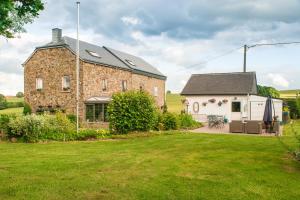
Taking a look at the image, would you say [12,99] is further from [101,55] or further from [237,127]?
[237,127]

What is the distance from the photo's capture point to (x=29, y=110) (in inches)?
1293

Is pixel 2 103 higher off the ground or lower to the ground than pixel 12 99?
lower

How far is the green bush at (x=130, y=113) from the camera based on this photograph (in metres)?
20.2

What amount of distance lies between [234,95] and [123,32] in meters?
17.8

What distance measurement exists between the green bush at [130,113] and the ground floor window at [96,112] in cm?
973

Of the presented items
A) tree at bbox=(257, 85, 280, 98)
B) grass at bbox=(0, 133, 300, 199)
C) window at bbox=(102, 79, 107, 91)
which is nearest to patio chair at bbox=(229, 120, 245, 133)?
grass at bbox=(0, 133, 300, 199)

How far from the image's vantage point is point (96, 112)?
100ft

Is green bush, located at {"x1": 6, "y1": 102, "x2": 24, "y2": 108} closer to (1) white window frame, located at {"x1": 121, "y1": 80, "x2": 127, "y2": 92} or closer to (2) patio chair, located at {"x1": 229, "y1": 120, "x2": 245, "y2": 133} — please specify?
(1) white window frame, located at {"x1": 121, "y1": 80, "x2": 127, "y2": 92}

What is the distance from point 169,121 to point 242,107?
13.0m

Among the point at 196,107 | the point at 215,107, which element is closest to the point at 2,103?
the point at 196,107

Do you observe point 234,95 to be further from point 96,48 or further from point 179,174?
point 179,174

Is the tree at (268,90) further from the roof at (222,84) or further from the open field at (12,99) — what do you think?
the open field at (12,99)

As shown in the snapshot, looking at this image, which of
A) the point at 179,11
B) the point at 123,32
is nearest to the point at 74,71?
the point at 123,32

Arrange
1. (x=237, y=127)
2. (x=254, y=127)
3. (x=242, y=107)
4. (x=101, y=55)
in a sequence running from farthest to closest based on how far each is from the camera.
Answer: (x=101, y=55) → (x=242, y=107) → (x=237, y=127) → (x=254, y=127)
